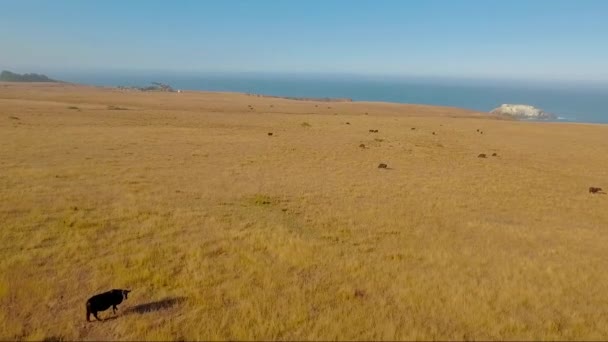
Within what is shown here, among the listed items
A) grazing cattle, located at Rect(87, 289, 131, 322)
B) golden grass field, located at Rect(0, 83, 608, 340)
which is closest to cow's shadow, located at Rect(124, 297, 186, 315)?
golden grass field, located at Rect(0, 83, 608, 340)

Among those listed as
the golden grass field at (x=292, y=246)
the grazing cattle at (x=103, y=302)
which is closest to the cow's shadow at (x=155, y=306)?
the golden grass field at (x=292, y=246)

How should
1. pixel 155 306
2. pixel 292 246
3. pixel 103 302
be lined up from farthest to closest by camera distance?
pixel 292 246, pixel 155 306, pixel 103 302

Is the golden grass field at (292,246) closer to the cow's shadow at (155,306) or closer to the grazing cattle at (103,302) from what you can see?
the cow's shadow at (155,306)

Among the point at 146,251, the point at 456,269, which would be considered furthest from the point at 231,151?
the point at 456,269

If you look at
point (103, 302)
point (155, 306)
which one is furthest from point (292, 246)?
point (103, 302)

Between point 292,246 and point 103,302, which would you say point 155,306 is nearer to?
point 103,302

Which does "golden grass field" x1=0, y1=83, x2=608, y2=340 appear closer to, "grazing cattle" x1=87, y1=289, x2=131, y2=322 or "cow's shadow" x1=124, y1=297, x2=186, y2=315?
"cow's shadow" x1=124, y1=297, x2=186, y2=315
